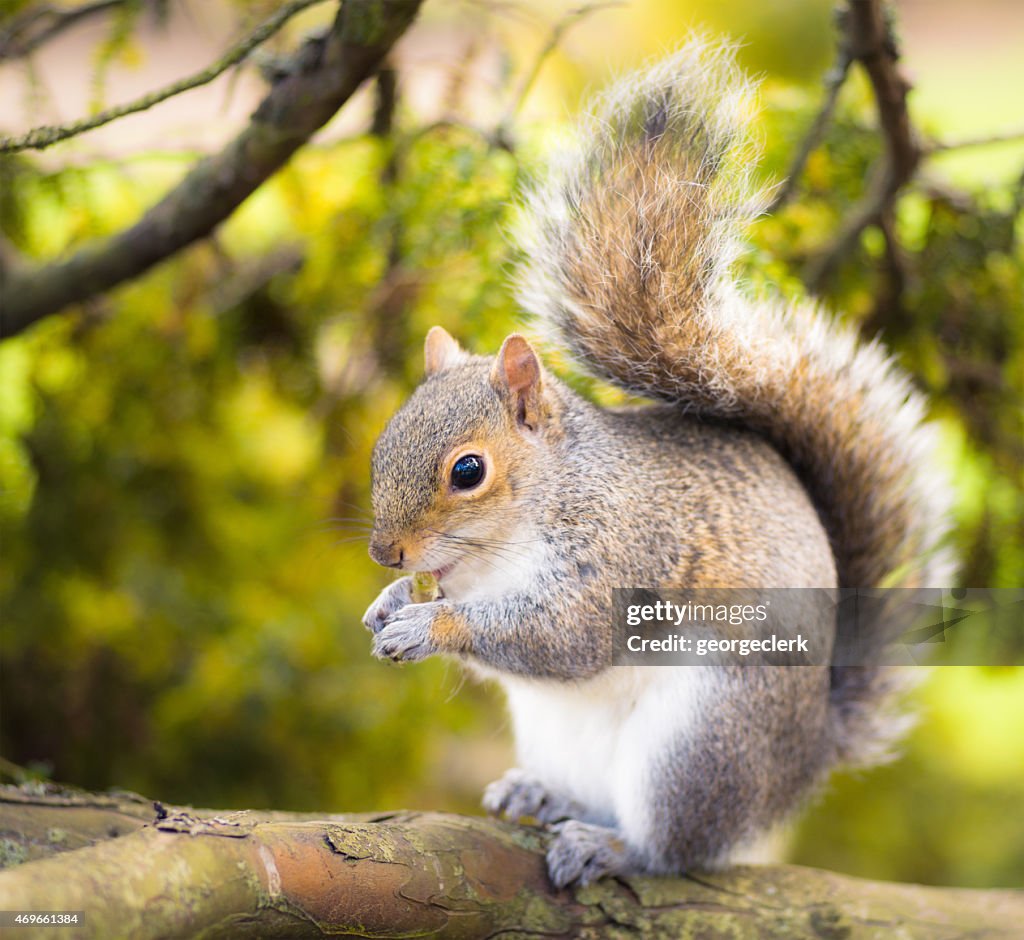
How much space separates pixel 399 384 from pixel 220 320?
Result: 0.51m

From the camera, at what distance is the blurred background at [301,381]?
208cm

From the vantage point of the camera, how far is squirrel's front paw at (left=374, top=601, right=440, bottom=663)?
1.51 meters

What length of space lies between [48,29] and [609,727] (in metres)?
1.56

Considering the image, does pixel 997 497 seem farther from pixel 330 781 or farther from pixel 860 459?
pixel 330 781

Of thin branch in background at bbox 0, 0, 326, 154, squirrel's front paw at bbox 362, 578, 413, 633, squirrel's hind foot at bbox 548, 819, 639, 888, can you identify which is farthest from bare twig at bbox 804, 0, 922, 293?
squirrel's hind foot at bbox 548, 819, 639, 888

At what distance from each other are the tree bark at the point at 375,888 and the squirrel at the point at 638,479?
0.28 feet

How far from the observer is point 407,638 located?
1.51m

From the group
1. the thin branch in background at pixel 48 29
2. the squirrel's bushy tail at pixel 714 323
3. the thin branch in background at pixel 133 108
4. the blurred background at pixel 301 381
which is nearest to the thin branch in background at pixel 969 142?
the blurred background at pixel 301 381

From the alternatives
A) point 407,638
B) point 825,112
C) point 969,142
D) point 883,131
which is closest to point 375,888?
point 407,638

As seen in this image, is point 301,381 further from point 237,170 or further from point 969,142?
point 969,142

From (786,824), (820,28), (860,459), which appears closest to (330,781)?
(786,824)

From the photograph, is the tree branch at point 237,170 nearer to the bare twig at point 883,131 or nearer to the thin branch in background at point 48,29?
the thin branch in background at point 48,29

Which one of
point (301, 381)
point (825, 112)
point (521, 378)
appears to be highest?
point (825, 112)

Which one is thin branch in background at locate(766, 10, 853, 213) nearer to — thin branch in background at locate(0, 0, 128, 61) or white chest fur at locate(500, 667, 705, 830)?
white chest fur at locate(500, 667, 705, 830)
